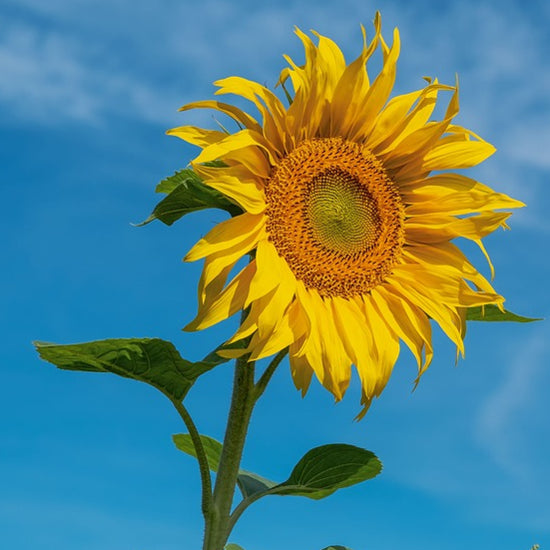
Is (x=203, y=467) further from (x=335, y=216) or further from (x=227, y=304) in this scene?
(x=335, y=216)

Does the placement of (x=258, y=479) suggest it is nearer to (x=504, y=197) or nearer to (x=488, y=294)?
(x=488, y=294)

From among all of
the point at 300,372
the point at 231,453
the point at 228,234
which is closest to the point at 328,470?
the point at 231,453

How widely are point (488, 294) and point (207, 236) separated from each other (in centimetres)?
127

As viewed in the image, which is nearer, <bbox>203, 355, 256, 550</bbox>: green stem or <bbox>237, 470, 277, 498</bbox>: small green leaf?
<bbox>203, 355, 256, 550</bbox>: green stem

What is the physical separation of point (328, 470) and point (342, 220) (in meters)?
1.11

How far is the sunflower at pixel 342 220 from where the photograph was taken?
3.55 meters

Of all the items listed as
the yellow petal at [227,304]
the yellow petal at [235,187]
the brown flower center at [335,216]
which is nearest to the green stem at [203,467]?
the yellow petal at [227,304]

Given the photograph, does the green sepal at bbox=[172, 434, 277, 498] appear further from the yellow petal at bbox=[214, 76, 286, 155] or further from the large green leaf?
the yellow petal at bbox=[214, 76, 286, 155]

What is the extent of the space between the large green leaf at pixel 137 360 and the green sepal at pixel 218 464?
28.8 inches

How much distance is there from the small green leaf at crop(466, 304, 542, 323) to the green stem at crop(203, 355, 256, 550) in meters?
1.05

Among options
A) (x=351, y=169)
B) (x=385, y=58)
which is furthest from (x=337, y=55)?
(x=351, y=169)

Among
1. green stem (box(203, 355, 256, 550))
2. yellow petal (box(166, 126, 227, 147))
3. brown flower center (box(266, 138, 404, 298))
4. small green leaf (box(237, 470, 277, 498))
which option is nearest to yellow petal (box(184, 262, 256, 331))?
brown flower center (box(266, 138, 404, 298))

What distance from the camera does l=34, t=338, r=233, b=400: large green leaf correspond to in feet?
11.4

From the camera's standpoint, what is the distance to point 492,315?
13.8 ft
